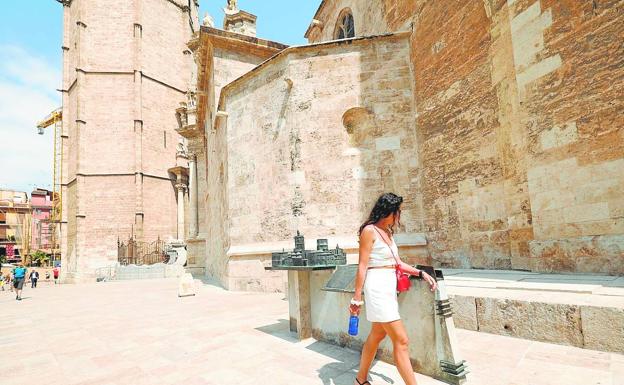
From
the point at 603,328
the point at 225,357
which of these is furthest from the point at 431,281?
the point at 225,357

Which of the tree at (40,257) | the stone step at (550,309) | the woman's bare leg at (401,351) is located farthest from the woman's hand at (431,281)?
the tree at (40,257)

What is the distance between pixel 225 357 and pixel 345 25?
13.4 meters

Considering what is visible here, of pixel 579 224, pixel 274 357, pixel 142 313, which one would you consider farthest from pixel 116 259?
pixel 579 224

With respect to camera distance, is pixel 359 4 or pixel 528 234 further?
pixel 359 4

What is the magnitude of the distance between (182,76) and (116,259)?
56.2 ft

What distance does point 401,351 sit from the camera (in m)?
2.42

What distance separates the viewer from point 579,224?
15.4ft

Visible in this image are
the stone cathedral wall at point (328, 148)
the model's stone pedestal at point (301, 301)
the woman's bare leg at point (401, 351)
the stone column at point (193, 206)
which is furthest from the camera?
the stone column at point (193, 206)

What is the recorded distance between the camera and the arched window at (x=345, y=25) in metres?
13.4

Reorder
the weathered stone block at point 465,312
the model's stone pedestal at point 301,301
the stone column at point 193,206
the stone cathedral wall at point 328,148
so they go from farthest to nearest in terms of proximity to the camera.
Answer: the stone column at point 193,206 → the stone cathedral wall at point 328,148 → the model's stone pedestal at point 301,301 → the weathered stone block at point 465,312

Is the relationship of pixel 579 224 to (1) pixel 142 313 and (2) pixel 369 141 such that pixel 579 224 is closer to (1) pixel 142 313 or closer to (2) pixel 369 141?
(2) pixel 369 141

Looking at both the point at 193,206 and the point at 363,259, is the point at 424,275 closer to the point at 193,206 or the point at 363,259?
the point at 363,259

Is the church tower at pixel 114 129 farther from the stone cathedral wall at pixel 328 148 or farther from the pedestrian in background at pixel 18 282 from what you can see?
the stone cathedral wall at pixel 328 148

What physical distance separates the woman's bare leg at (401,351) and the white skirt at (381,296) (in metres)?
0.06
